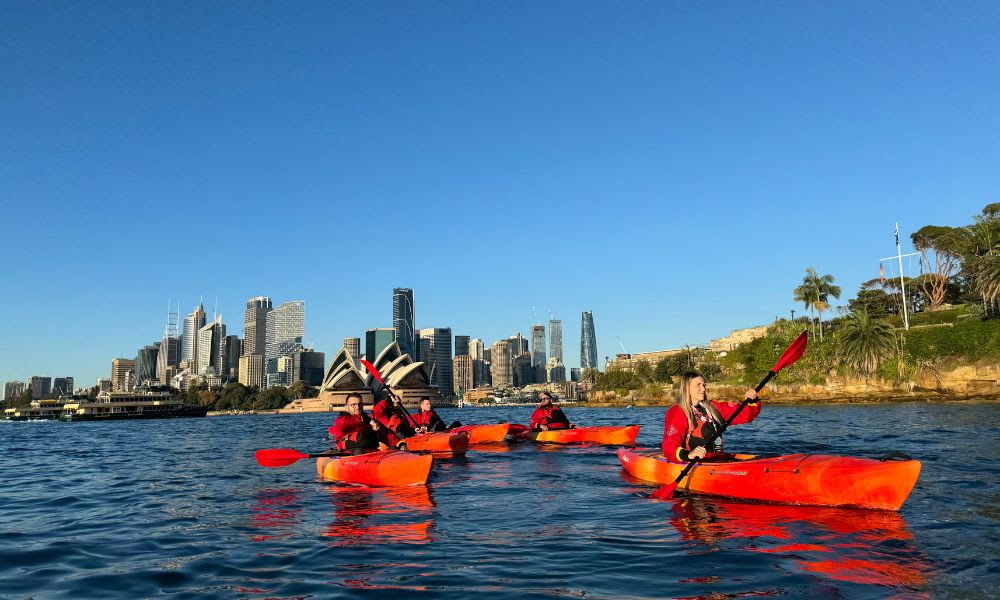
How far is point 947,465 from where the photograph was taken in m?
13.8

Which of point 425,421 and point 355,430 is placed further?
point 425,421

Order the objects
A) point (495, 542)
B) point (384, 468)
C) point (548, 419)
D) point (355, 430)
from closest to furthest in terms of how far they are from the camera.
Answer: point (495, 542) → point (384, 468) → point (355, 430) → point (548, 419)

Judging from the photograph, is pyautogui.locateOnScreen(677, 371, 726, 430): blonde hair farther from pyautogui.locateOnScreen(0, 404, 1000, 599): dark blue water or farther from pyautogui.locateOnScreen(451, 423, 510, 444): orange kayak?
pyautogui.locateOnScreen(451, 423, 510, 444): orange kayak

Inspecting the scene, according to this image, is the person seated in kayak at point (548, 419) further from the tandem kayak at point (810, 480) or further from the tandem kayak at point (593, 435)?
the tandem kayak at point (810, 480)

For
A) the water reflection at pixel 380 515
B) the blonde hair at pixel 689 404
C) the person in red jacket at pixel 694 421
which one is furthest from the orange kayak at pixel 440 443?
the blonde hair at pixel 689 404

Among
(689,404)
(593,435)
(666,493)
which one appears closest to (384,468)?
(666,493)

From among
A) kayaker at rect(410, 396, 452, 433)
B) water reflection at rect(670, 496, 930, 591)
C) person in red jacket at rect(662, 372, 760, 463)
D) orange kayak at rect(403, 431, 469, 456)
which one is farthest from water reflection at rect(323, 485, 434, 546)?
Result: kayaker at rect(410, 396, 452, 433)

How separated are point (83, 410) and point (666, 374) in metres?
113

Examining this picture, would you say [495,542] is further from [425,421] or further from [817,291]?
[817,291]

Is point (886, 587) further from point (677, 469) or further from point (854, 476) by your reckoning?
point (677, 469)

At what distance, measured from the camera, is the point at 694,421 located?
37.9ft

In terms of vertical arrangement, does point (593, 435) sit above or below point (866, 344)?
below

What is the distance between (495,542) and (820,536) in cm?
416

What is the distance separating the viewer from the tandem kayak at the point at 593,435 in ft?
69.8
